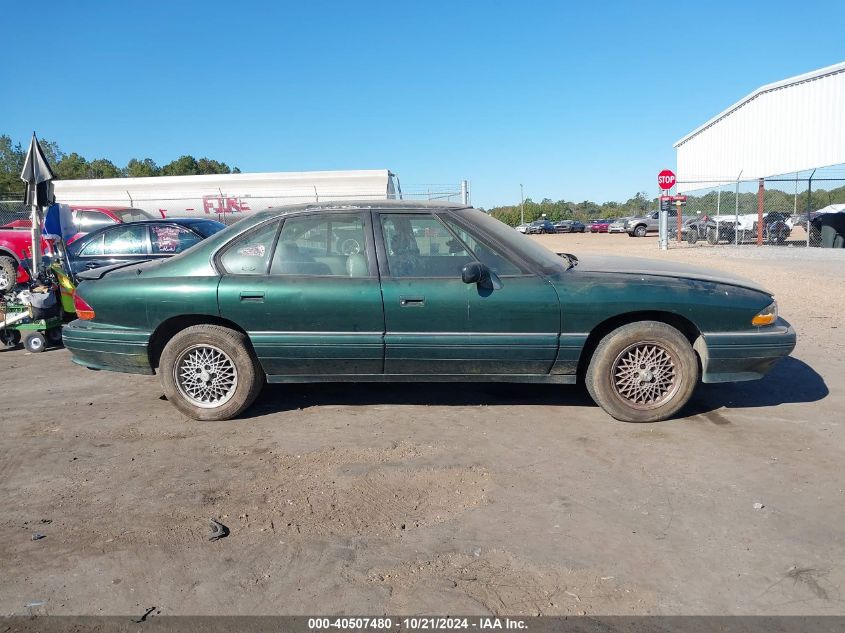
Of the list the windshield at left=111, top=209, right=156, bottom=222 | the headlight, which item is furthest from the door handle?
the windshield at left=111, top=209, right=156, bottom=222

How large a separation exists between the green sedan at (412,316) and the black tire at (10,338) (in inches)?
145

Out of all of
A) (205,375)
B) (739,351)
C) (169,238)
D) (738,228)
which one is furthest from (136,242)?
(738,228)

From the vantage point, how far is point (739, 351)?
4387mm

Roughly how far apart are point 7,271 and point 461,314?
407 inches

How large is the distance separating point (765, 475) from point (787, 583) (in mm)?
1112

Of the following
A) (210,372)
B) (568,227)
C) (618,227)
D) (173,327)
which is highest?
(568,227)

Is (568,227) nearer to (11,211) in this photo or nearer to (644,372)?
(11,211)

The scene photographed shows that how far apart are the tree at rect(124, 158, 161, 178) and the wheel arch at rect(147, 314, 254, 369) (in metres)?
54.3

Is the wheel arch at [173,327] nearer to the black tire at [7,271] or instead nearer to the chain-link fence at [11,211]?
the black tire at [7,271]

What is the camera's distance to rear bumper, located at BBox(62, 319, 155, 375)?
471 centimetres

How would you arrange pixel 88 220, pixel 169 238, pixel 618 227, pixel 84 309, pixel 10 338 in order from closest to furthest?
pixel 84 309, pixel 10 338, pixel 169 238, pixel 88 220, pixel 618 227

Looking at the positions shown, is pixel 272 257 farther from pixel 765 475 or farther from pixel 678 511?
pixel 765 475

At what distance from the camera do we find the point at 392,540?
3.04m

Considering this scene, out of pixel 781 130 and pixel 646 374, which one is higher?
pixel 781 130
